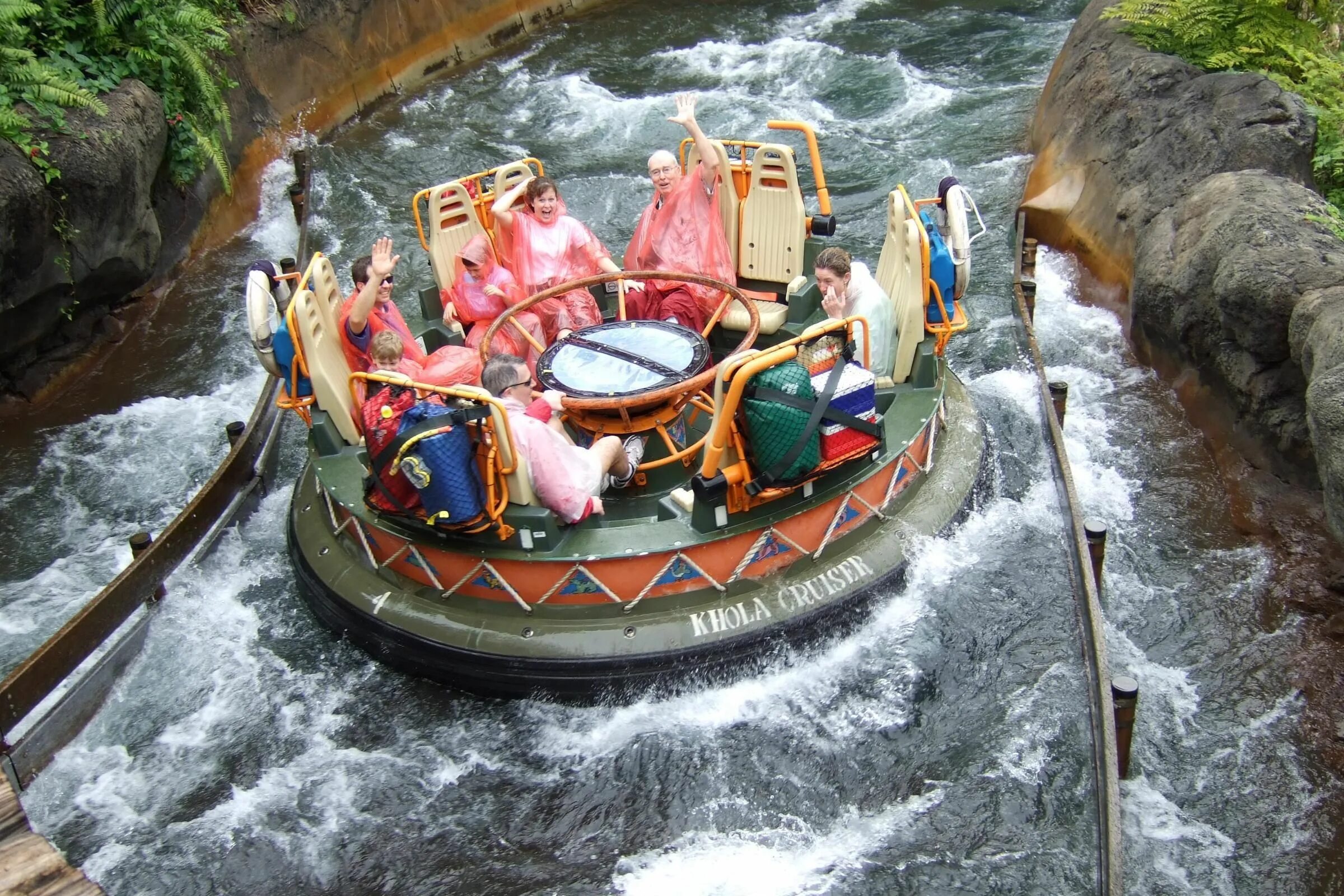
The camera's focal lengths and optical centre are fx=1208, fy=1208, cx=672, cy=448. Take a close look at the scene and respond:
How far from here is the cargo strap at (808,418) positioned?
5758mm

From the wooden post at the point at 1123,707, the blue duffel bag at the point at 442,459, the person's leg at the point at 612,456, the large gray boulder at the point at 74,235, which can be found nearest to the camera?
the wooden post at the point at 1123,707

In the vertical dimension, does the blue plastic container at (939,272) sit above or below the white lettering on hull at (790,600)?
above

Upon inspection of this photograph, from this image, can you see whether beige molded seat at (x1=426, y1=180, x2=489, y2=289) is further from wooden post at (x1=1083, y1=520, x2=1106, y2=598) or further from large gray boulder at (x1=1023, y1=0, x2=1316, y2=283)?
large gray boulder at (x1=1023, y1=0, x2=1316, y2=283)

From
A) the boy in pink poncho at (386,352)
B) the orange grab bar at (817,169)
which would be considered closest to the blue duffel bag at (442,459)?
the boy in pink poncho at (386,352)

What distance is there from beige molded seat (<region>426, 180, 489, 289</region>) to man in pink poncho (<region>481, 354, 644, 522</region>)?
198cm

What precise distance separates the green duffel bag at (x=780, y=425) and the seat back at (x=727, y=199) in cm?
250

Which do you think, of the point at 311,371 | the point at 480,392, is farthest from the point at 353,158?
the point at 480,392

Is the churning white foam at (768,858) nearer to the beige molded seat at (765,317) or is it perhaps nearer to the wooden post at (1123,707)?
the wooden post at (1123,707)

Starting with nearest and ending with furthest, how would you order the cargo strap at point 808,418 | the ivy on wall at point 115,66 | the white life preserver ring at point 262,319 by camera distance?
1. the cargo strap at point 808,418
2. the white life preserver ring at point 262,319
3. the ivy on wall at point 115,66

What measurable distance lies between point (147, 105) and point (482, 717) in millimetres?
7274

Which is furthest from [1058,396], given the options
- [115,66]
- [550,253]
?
[115,66]

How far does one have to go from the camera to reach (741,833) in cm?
579

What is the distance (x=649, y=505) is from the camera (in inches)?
268

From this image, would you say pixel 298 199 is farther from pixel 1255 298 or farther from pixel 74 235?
pixel 1255 298
